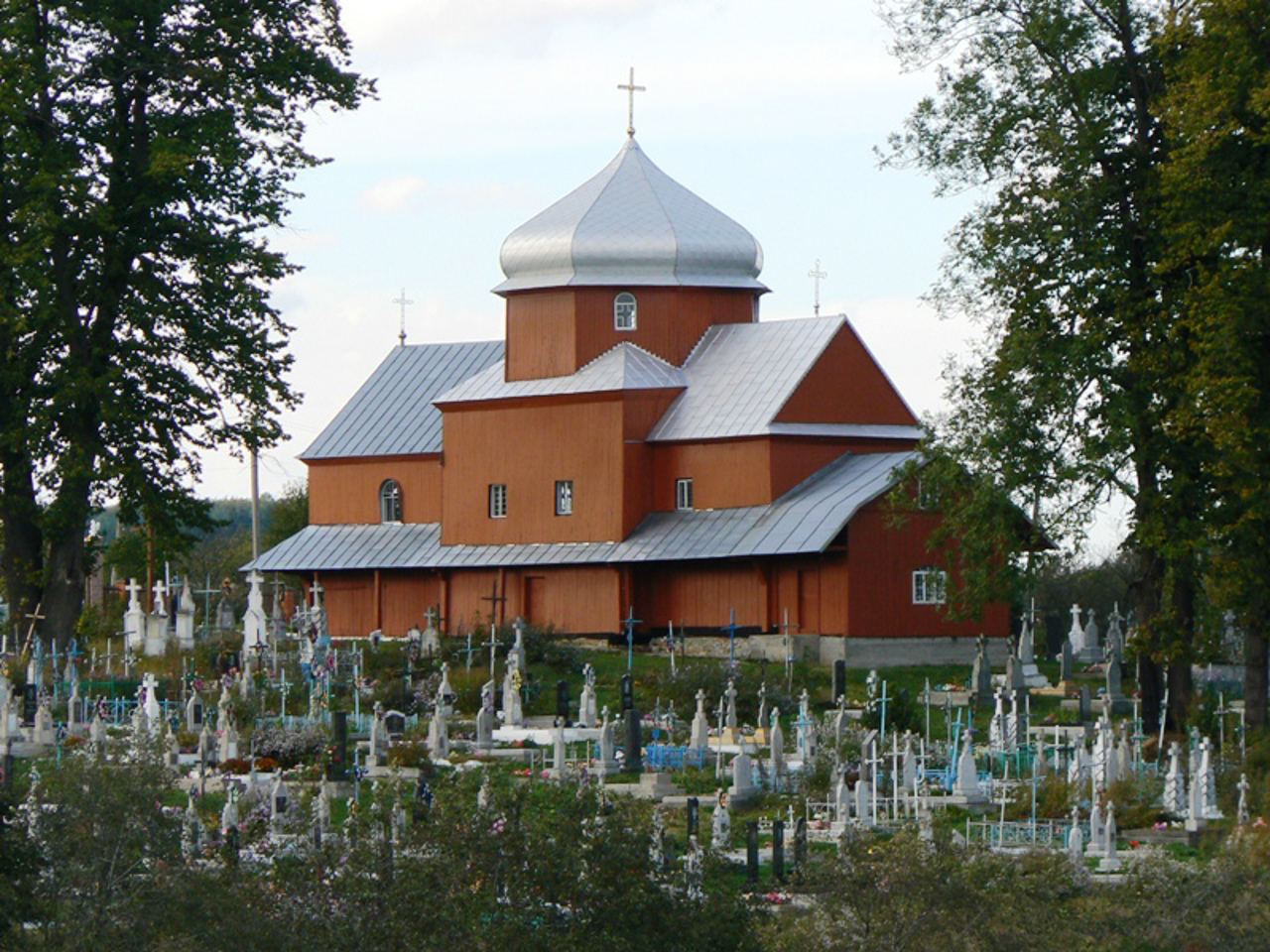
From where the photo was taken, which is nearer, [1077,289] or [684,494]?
[1077,289]

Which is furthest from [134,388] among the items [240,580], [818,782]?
[240,580]

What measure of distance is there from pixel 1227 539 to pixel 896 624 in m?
13.3

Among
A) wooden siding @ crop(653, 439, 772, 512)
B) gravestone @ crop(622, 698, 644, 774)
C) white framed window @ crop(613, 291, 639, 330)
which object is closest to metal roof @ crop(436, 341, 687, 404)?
white framed window @ crop(613, 291, 639, 330)

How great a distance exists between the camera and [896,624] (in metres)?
44.0

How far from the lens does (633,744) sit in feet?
99.1

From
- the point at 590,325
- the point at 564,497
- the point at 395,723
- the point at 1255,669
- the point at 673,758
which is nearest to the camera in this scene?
the point at 673,758

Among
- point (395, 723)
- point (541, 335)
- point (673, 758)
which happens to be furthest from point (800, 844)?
point (541, 335)

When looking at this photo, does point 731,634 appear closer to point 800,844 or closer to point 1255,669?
point 1255,669

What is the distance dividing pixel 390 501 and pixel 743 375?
895 centimetres

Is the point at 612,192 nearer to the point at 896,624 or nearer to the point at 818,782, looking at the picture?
the point at 896,624

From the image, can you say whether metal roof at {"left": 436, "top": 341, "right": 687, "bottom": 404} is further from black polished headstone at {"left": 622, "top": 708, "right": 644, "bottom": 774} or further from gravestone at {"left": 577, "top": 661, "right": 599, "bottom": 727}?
black polished headstone at {"left": 622, "top": 708, "right": 644, "bottom": 774}

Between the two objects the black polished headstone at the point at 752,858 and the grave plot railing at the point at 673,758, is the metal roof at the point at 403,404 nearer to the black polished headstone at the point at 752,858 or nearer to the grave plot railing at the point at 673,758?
the grave plot railing at the point at 673,758

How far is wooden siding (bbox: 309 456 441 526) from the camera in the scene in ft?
171

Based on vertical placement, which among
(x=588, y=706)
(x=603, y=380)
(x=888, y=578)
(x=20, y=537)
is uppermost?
(x=603, y=380)
